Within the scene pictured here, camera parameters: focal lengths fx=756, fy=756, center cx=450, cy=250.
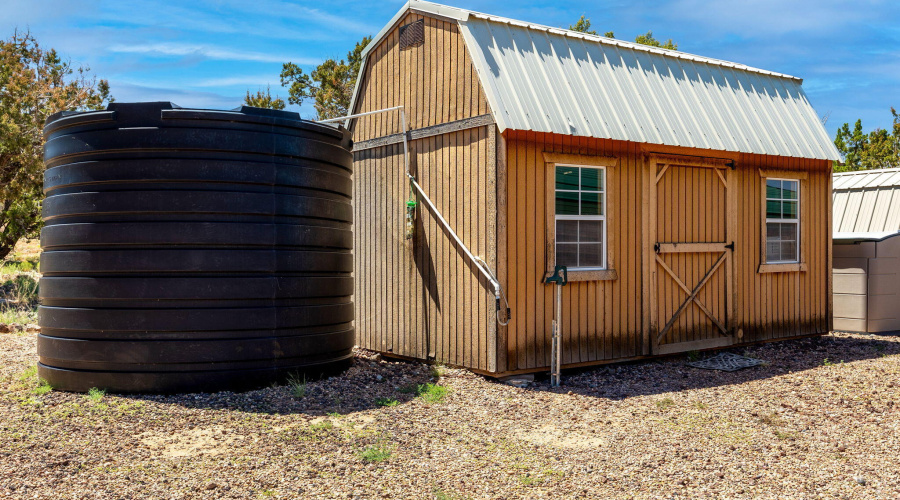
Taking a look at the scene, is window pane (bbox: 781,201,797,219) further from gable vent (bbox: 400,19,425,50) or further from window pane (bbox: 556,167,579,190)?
gable vent (bbox: 400,19,425,50)

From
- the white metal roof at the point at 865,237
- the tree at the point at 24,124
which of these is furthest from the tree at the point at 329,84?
the white metal roof at the point at 865,237

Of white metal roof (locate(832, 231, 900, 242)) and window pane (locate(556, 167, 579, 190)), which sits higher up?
window pane (locate(556, 167, 579, 190))

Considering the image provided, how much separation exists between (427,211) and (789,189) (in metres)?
5.67

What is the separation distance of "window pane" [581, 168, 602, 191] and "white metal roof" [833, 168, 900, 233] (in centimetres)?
852

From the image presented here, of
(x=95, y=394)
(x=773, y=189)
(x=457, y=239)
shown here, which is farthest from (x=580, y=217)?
(x=95, y=394)

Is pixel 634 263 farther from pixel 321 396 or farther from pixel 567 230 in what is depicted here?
pixel 321 396

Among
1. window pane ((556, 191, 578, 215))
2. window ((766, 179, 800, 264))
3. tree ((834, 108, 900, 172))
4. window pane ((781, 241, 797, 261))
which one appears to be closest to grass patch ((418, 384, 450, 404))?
window pane ((556, 191, 578, 215))

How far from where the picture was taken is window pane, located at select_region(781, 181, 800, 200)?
11.0 meters

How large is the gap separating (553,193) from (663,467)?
3.73m

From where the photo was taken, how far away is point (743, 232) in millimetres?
10297

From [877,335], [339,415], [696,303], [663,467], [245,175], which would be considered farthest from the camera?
[877,335]

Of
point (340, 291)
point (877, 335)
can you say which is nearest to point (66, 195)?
point (340, 291)

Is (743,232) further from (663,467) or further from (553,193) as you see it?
(663,467)

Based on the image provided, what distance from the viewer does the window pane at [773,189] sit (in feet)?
35.1
